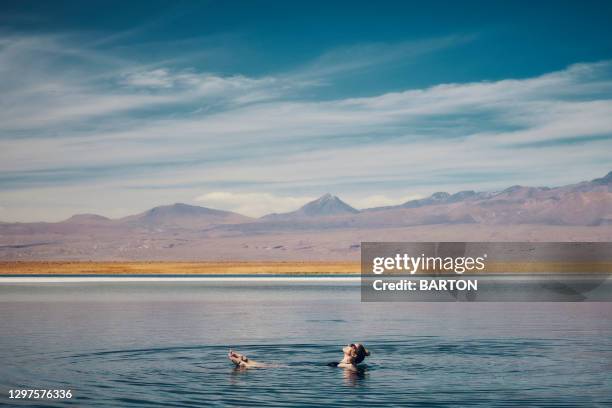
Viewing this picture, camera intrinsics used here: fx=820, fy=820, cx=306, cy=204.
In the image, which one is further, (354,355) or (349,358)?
(349,358)

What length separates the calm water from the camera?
23.8m

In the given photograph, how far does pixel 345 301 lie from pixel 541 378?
37.3 meters

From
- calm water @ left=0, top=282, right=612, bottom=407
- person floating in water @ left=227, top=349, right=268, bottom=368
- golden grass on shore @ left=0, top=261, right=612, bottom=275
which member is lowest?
golden grass on shore @ left=0, top=261, right=612, bottom=275

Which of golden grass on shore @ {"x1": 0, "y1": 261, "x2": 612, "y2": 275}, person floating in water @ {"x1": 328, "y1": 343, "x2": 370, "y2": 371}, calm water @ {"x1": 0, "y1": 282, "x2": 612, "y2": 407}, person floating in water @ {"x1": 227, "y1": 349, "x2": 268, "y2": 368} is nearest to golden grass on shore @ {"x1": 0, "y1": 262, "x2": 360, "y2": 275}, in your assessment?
golden grass on shore @ {"x1": 0, "y1": 261, "x2": 612, "y2": 275}

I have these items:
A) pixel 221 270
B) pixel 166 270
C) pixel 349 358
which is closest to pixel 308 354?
pixel 349 358

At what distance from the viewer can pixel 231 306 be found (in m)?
57.0

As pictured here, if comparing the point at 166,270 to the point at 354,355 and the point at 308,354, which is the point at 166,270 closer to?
the point at 308,354

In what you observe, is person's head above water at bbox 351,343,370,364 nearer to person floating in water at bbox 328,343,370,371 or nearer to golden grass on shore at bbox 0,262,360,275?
person floating in water at bbox 328,343,370,371

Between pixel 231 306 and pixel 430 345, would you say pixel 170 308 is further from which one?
pixel 430 345

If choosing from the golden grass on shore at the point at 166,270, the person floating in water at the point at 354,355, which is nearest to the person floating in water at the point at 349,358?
the person floating in water at the point at 354,355

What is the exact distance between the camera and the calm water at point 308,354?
23828 millimetres

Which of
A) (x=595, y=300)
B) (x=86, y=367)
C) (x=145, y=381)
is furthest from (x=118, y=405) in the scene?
(x=595, y=300)

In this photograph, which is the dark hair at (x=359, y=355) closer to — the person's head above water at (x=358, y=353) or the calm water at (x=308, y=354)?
the person's head above water at (x=358, y=353)

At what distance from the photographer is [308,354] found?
106ft
